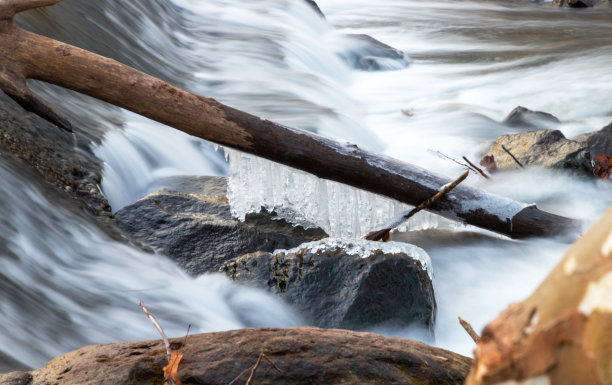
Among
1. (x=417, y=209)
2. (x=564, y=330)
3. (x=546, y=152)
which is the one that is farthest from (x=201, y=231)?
(x=564, y=330)

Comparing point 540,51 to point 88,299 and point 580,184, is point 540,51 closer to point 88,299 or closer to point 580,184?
point 580,184

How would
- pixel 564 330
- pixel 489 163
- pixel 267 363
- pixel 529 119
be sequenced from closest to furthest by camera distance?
pixel 564 330 → pixel 267 363 → pixel 489 163 → pixel 529 119

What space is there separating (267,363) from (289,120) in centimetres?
584

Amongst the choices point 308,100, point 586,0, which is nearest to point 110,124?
point 308,100

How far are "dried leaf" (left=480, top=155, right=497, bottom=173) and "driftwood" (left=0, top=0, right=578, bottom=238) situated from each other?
2338 mm

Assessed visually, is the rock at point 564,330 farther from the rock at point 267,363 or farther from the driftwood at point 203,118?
the driftwood at point 203,118

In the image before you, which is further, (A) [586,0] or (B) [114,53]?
(A) [586,0]

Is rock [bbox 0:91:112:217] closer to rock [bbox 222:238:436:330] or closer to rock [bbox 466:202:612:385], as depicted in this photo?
rock [bbox 222:238:436:330]

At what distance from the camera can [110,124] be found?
232 inches

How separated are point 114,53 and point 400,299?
205 inches

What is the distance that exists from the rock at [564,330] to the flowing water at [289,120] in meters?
2.00

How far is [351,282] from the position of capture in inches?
139

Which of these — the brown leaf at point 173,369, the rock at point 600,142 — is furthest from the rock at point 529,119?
the brown leaf at point 173,369

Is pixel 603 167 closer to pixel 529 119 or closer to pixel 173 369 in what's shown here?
pixel 529 119
